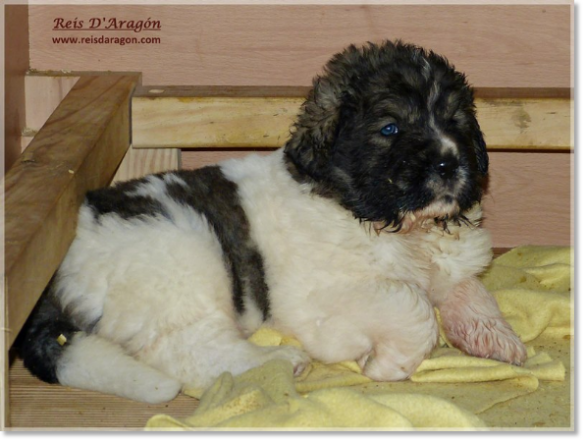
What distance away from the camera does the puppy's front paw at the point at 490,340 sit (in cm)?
416

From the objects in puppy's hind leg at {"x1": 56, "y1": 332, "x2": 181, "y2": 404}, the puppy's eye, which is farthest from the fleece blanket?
the puppy's eye

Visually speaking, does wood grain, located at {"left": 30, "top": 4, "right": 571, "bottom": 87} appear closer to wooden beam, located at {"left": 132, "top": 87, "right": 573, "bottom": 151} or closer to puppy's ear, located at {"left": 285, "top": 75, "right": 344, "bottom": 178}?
wooden beam, located at {"left": 132, "top": 87, "right": 573, "bottom": 151}

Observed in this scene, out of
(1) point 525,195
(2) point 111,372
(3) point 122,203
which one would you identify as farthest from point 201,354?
(1) point 525,195

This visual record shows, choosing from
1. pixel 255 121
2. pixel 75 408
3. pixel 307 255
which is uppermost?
pixel 255 121

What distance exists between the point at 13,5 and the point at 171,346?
2.47m

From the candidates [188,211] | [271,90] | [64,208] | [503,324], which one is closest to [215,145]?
[271,90]

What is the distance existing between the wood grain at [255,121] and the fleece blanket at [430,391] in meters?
0.84

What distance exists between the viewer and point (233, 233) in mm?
4191

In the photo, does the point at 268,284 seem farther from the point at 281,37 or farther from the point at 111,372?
the point at 281,37

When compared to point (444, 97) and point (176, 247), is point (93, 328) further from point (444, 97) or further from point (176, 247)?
point (444, 97)

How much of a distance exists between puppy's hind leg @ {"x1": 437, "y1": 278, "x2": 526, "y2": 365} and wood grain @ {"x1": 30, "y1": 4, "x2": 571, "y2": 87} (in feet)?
5.81

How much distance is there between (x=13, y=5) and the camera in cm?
535

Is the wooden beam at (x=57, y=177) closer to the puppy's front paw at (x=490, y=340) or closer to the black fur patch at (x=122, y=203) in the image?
the black fur patch at (x=122, y=203)

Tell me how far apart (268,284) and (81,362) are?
86cm
